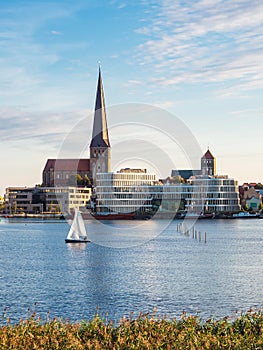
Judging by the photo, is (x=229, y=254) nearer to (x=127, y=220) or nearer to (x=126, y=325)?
(x=126, y=325)

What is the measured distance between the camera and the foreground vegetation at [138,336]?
16.8m

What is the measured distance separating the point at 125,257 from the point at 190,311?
34733 millimetres

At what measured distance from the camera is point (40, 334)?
18.3 m

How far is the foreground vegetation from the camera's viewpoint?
1684 cm

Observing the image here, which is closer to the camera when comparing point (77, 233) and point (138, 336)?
point (138, 336)

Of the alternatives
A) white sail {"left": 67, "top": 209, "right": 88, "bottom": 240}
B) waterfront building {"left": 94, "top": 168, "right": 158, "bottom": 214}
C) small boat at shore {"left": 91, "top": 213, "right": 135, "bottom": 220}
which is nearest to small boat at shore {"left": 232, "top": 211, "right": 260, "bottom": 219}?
waterfront building {"left": 94, "top": 168, "right": 158, "bottom": 214}

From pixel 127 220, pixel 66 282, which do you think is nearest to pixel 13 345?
pixel 66 282

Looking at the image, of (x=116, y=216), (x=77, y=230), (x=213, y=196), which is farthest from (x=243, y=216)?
(x=77, y=230)

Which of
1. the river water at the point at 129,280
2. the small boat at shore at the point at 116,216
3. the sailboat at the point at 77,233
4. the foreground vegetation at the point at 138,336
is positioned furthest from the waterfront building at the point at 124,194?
the foreground vegetation at the point at 138,336

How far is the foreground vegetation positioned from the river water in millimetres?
11826

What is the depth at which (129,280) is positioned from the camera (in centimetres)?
4669

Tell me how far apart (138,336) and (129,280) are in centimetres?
2956

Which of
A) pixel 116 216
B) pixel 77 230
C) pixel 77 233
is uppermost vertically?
pixel 116 216

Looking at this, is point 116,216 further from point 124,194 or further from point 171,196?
point 171,196
